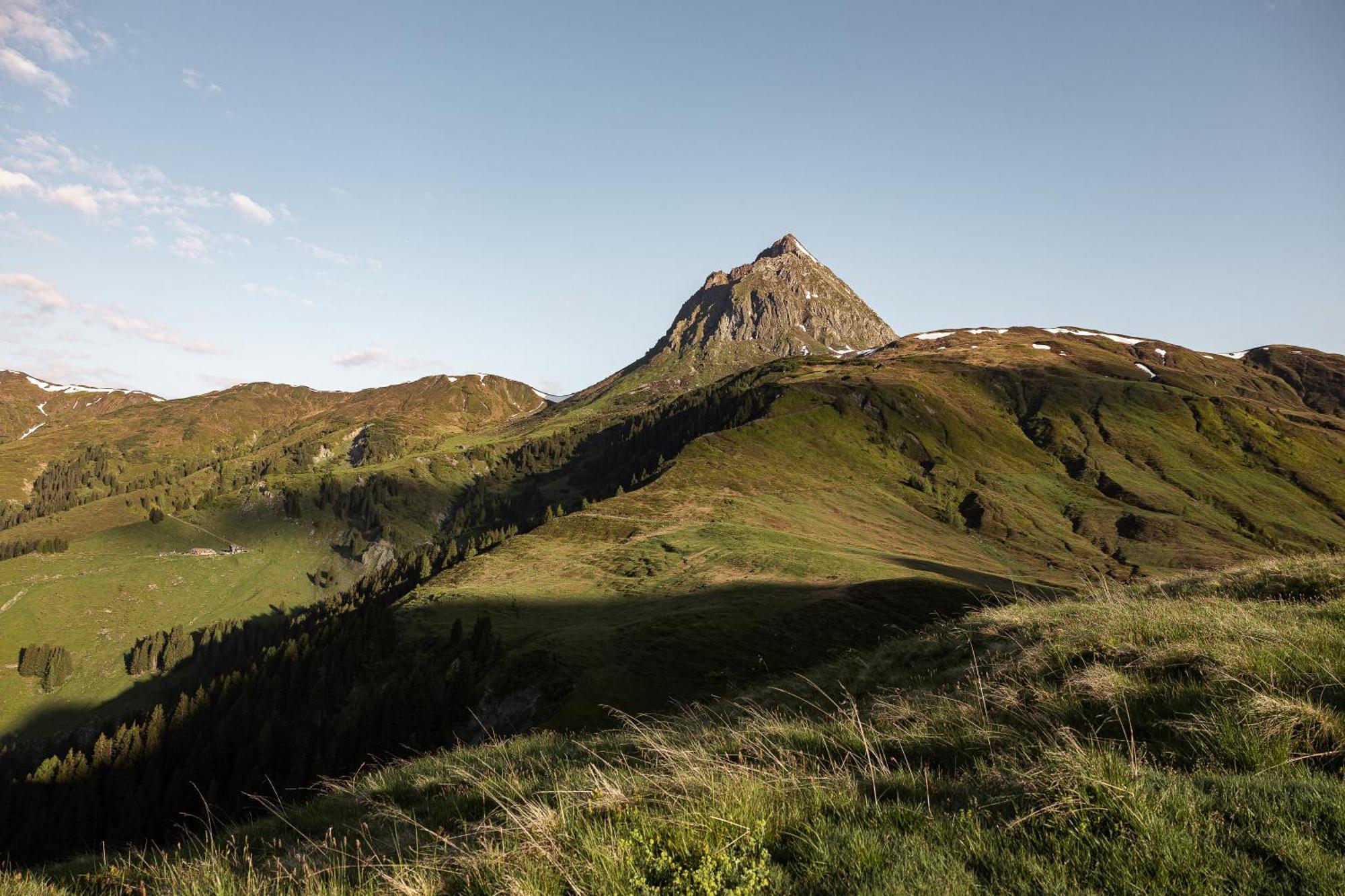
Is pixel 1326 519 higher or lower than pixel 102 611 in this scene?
higher

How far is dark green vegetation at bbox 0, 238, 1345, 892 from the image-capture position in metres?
5.14

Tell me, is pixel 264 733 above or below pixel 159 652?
above

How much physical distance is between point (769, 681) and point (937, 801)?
1557cm

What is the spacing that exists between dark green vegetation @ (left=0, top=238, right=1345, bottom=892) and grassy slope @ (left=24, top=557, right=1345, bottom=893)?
42 mm

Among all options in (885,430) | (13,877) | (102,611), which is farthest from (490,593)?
(102,611)

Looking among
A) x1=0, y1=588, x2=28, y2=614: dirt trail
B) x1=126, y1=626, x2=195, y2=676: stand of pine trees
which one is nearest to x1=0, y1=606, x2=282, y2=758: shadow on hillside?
x1=126, y1=626, x2=195, y2=676: stand of pine trees

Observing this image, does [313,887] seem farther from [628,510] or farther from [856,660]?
[628,510]

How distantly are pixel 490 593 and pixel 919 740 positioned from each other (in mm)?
83196

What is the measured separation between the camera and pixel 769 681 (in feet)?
68.3

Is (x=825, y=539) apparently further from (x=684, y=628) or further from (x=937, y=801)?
(x=937, y=801)

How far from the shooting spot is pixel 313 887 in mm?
5234

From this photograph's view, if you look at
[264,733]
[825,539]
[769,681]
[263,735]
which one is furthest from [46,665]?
[769,681]

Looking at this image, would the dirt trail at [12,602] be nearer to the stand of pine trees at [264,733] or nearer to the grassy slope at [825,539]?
the stand of pine trees at [264,733]

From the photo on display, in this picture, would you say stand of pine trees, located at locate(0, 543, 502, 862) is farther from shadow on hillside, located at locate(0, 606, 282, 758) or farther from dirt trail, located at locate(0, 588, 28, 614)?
dirt trail, located at locate(0, 588, 28, 614)
